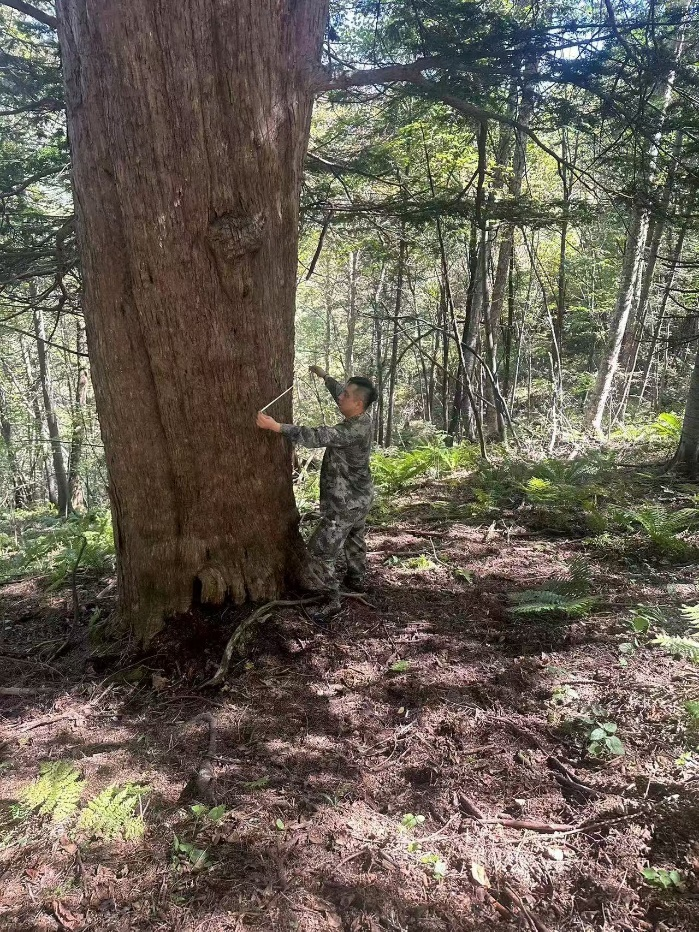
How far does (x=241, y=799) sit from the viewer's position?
240 centimetres

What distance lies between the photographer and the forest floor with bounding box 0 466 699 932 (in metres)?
1.91

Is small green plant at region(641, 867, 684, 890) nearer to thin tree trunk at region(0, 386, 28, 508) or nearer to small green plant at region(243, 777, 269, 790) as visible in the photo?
small green plant at region(243, 777, 269, 790)

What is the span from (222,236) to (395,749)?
9.62ft

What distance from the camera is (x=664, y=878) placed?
1896 mm

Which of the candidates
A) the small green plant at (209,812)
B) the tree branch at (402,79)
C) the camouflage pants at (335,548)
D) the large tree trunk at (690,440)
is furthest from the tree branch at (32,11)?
the large tree trunk at (690,440)

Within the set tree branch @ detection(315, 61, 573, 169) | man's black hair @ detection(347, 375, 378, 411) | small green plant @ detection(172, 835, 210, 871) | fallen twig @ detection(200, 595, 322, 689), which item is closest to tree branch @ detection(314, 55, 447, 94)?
tree branch @ detection(315, 61, 573, 169)

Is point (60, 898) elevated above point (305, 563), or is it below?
below

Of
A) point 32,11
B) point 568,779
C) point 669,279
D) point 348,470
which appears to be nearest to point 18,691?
point 348,470

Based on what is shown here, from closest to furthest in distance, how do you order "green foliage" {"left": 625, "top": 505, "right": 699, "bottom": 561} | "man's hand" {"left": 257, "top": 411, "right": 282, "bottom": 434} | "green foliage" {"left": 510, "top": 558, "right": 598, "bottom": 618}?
"man's hand" {"left": 257, "top": 411, "right": 282, "bottom": 434}
"green foliage" {"left": 510, "top": 558, "right": 598, "bottom": 618}
"green foliage" {"left": 625, "top": 505, "right": 699, "bottom": 561}

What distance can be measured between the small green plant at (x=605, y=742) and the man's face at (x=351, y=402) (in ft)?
8.42

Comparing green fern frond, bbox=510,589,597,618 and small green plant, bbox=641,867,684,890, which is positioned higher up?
green fern frond, bbox=510,589,597,618

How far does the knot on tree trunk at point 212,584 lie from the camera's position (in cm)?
365

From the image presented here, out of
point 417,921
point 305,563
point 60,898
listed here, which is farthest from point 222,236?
point 417,921

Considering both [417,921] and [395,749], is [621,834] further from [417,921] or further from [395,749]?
[395,749]
